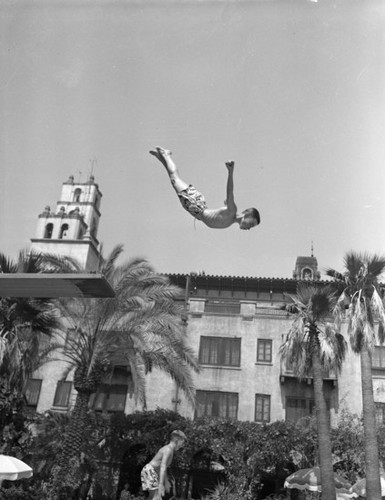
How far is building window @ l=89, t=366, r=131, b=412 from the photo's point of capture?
30.7m

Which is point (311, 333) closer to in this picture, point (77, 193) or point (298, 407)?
point (298, 407)

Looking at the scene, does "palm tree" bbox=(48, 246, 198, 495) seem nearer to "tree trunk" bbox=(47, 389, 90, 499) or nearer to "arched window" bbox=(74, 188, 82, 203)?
"tree trunk" bbox=(47, 389, 90, 499)

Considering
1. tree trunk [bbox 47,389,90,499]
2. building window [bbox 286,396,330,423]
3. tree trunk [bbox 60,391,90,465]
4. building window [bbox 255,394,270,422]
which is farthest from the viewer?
building window [bbox 255,394,270,422]

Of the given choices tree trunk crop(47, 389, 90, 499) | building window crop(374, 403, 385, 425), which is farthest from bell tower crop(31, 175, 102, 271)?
tree trunk crop(47, 389, 90, 499)

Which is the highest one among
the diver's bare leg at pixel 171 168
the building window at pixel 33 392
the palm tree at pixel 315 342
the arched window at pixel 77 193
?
the arched window at pixel 77 193

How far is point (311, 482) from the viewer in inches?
853

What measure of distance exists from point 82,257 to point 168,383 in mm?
18688

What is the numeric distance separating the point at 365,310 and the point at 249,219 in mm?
15199

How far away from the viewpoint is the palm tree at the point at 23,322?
1878 centimetres

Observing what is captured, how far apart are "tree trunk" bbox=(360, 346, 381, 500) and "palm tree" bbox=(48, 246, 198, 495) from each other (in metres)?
6.27

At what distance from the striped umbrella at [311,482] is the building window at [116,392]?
11.4 meters

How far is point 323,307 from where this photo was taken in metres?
22.0

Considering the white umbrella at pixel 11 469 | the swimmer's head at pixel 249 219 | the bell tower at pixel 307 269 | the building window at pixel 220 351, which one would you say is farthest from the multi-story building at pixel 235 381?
the swimmer's head at pixel 249 219

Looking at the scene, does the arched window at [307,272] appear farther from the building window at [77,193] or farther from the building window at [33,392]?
the building window at [77,193]
